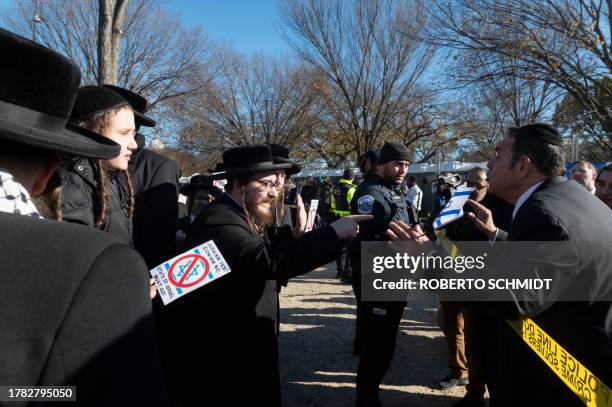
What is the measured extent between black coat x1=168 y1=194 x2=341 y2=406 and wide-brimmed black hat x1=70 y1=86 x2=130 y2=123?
786 millimetres

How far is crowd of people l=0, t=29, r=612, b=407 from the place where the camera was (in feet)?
2.35

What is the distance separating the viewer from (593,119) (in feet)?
33.7

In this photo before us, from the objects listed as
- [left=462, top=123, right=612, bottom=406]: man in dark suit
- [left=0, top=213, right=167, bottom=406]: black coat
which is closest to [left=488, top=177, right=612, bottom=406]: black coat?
[left=462, top=123, right=612, bottom=406]: man in dark suit

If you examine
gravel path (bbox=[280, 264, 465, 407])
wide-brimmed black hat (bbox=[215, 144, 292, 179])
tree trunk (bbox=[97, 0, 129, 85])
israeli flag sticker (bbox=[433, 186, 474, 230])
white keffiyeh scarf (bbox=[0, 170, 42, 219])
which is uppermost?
tree trunk (bbox=[97, 0, 129, 85])

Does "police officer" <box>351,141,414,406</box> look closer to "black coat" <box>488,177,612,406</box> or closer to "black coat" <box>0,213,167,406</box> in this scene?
"black coat" <box>488,177,612,406</box>

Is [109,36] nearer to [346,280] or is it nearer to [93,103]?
[93,103]

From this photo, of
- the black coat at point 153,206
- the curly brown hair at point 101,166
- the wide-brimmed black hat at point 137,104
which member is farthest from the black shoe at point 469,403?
the wide-brimmed black hat at point 137,104

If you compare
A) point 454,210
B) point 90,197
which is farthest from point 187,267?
point 454,210

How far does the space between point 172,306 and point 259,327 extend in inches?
19.3

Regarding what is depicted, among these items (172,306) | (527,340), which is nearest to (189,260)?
(172,306)

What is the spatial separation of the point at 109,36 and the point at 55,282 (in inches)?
263

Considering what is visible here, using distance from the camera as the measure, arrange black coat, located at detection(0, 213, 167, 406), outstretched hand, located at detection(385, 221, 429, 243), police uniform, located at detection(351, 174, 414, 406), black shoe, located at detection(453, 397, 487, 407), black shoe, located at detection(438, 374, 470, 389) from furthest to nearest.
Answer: black shoe, located at detection(438, 374, 470, 389) < black shoe, located at detection(453, 397, 487, 407) < police uniform, located at detection(351, 174, 414, 406) < outstretched hand, located at detection(385, 221, 429, 243) < black coat, located at detection(0, 213, 167, 406)

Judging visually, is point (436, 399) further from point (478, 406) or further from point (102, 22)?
point (102, 22)

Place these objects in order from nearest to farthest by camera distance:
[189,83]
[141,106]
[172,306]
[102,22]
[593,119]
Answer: [172,306] → [141,106] → [102,22] → [593,119] → [189,83]
